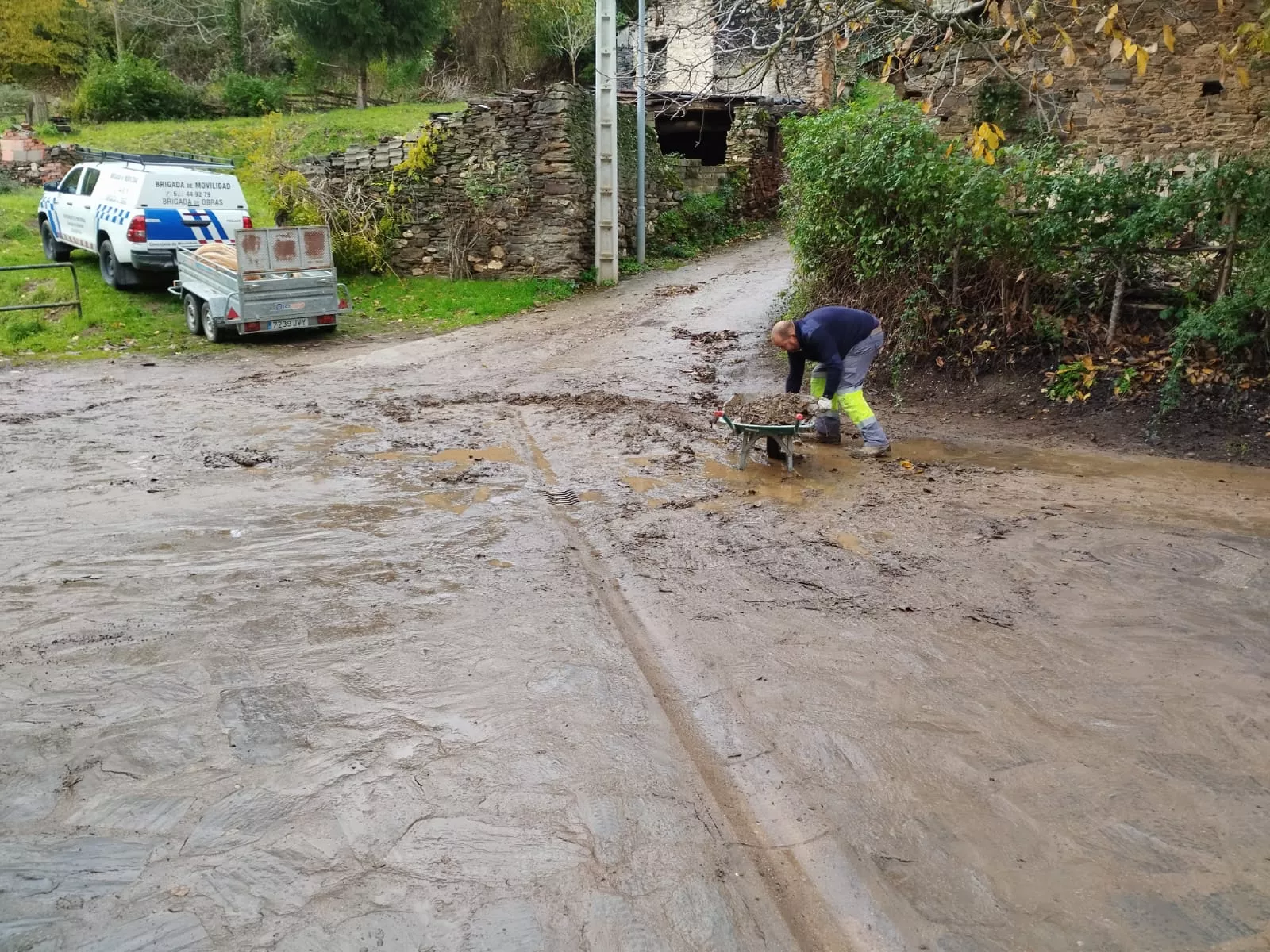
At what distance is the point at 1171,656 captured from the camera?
4762 mm

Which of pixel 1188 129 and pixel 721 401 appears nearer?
pixel 721 401

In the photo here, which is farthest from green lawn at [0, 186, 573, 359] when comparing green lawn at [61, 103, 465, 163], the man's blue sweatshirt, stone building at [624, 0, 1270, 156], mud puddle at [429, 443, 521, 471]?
the man's blue sweatshirt

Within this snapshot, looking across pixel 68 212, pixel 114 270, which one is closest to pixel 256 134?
pixel 68 212

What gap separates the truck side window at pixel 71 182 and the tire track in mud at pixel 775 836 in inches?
628

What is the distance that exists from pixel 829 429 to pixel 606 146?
32.3 ft

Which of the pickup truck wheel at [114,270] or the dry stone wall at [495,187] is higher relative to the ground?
the dry stone wall at [495,187]

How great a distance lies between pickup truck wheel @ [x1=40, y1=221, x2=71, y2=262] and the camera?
17.3 meters

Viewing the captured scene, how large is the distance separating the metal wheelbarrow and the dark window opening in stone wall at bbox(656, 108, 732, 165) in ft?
52.1

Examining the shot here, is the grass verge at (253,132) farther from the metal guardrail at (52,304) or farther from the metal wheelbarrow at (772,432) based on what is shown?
the metal wheelbarrow at (772,432)

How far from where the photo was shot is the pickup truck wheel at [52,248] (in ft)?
56.6

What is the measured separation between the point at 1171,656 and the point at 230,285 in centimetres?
1252

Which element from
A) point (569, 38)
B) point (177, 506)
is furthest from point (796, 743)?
point (569, 38)

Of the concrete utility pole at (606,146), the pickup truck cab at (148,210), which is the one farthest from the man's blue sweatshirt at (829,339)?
the pickup truck cab at (148,210)

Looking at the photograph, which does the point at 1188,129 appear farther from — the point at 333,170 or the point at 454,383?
the point at 333,170
